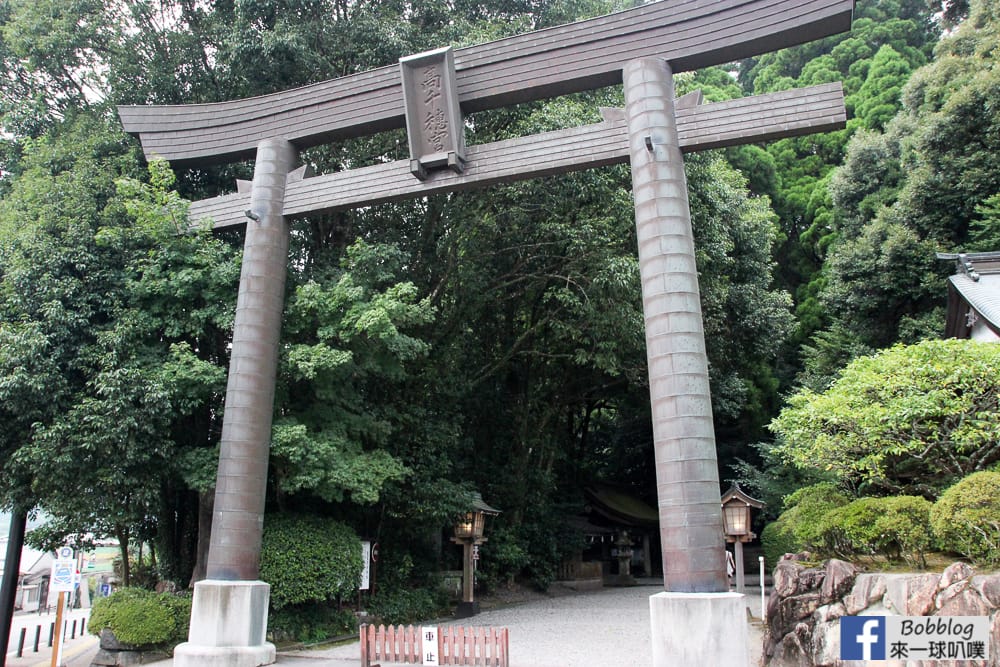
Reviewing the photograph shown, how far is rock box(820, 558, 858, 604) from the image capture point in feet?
24.0

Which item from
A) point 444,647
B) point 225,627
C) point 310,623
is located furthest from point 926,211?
point 225,627

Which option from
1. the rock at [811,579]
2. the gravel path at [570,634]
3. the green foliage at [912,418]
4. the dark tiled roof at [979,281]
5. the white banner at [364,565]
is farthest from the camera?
the dark tiled roof at [979,281]

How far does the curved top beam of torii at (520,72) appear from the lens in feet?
26.9

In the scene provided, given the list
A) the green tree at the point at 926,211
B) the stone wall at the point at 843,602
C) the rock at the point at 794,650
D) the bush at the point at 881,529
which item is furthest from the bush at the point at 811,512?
the green tree at the point at 926,211

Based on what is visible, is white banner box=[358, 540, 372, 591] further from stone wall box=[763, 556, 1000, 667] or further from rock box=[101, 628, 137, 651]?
stone wall box=[763, 556, 1000, 667]

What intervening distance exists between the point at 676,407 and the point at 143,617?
26.4 ft

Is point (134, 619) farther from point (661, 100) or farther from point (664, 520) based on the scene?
point (661, 100)

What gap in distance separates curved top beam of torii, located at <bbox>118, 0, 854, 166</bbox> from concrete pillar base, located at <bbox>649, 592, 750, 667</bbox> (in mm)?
6182

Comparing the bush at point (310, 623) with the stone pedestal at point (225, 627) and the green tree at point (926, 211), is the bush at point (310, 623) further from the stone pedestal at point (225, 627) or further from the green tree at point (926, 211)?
the green tree at point (926, 211)

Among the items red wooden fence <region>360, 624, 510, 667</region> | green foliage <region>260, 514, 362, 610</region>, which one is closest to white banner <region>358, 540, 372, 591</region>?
green foliage <region>260, 514, 362, 610</region>

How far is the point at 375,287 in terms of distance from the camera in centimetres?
1182

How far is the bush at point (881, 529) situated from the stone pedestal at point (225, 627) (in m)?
6.85

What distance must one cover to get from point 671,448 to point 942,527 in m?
2.65

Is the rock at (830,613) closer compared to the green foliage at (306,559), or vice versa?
the rock at (830,613)
